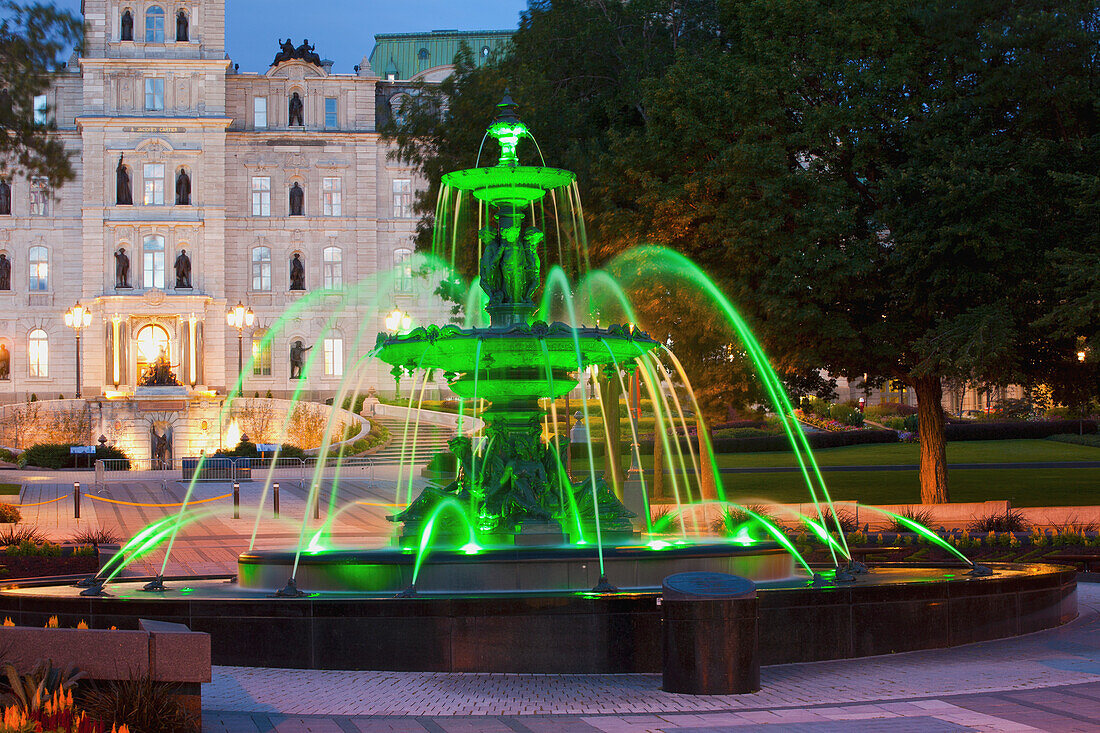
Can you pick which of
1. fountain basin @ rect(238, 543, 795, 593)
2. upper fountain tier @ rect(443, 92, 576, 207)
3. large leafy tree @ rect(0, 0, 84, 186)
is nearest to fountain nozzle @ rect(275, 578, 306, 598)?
fountain basin @ rect(238, 543, 795, 593)

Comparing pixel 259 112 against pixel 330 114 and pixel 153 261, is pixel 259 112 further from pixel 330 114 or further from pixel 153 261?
pixel 153 261

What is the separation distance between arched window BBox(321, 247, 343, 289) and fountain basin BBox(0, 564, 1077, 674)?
58.4m

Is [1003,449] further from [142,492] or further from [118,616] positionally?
[118,616]

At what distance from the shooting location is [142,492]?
35406 millimetres

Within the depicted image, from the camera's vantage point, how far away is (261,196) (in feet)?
227

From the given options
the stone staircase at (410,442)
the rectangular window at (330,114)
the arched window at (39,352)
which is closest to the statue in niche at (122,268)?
the arched window at (39,352)

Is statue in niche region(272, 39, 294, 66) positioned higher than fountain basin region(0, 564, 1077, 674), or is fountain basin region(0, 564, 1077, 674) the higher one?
statue in niche region(272, 39, 294, 66)

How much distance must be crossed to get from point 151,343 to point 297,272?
30.2ft

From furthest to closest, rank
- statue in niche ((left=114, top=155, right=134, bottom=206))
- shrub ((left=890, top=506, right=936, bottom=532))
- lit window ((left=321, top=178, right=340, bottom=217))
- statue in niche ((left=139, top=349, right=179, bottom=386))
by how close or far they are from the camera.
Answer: lit window ((left=321, top=178, right=340, bottom=217)) → statue in niche ((left=114, top=155, right=134, bottom=206)) → statue in niche ((left=139, top=349, right=179, bottom=386)) → shrub ((left=890, top=506, right=936, bottom=532))

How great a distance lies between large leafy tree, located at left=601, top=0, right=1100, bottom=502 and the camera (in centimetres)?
2333

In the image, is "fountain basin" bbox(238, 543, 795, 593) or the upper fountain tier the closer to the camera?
"fountain basin" bbox(238, 543, 795, 593)

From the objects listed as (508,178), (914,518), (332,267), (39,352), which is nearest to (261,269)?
(332,267)

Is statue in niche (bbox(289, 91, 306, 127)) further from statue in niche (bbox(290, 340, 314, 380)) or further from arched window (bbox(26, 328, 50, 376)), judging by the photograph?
arched window (bbox(26, 328, 50, 376))

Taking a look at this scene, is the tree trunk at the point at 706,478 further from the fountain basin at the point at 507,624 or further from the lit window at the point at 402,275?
the lit window at the point at 402,275
